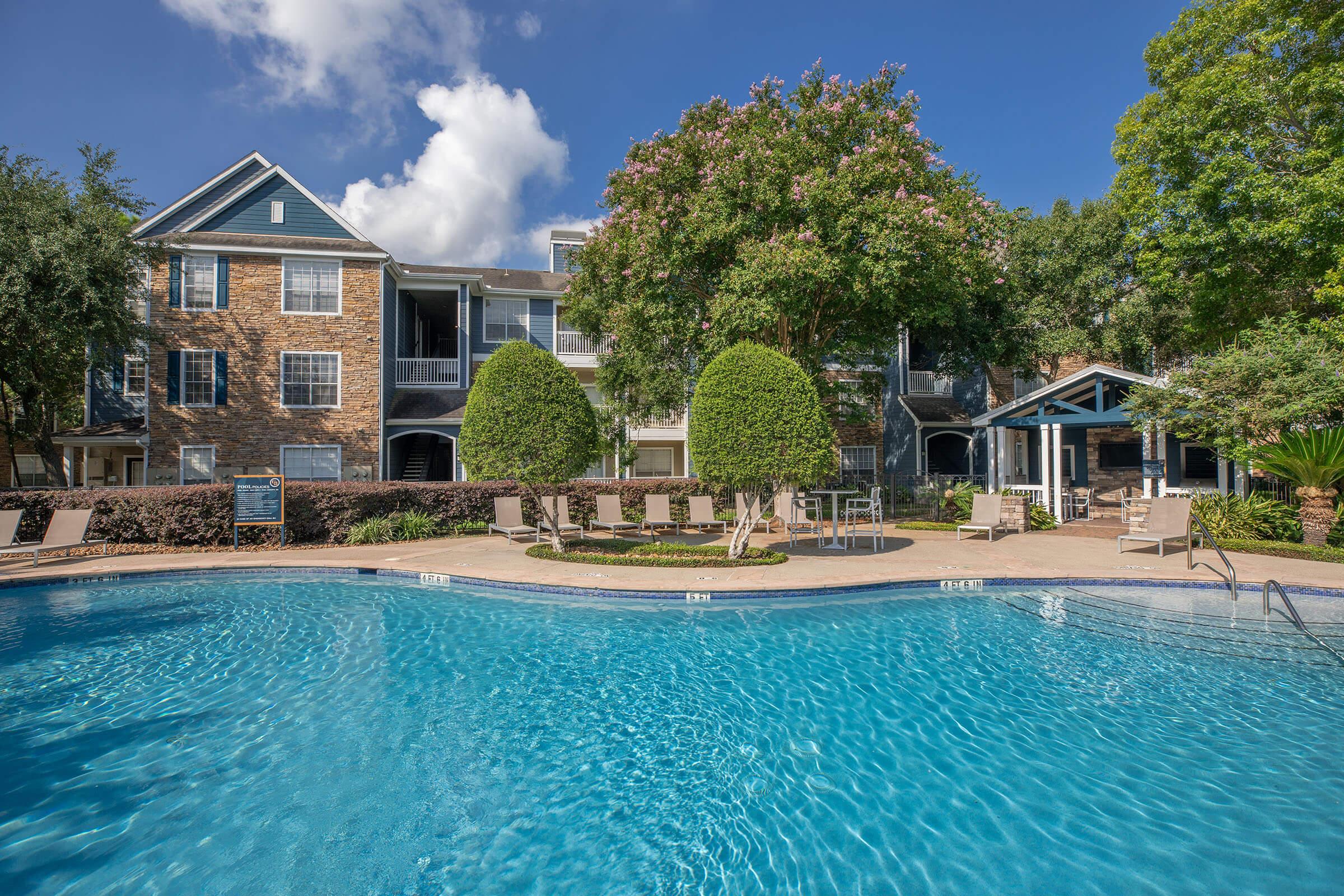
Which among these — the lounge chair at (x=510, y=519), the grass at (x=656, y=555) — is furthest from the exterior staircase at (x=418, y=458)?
the grass at (x=656, y=555)

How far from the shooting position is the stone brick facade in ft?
61.9

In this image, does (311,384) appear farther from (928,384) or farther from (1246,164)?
(1246,164)

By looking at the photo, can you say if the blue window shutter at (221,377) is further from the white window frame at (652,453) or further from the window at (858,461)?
the window at (858,461)

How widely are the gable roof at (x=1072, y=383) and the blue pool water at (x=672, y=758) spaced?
9.46m

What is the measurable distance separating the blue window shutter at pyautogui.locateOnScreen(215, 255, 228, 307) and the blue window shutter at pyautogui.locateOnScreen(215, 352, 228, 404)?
1.69 m

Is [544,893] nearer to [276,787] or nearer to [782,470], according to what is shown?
[276,787]

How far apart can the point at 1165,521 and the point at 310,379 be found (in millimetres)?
23248

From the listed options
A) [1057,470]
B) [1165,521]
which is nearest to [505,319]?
[1057,470]

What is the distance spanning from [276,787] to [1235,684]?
26.8ft

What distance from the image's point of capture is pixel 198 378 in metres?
19.1

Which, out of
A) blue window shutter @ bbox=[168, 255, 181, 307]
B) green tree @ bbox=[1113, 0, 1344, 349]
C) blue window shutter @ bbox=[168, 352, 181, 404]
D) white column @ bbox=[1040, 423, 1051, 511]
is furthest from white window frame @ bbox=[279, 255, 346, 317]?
green tree @ bbox=[1113, 0, 1344, 349]

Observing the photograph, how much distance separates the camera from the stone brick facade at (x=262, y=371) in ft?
61.9

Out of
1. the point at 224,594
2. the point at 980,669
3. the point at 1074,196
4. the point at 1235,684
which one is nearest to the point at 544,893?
the point at 980,669

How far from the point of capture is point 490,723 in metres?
4.93
